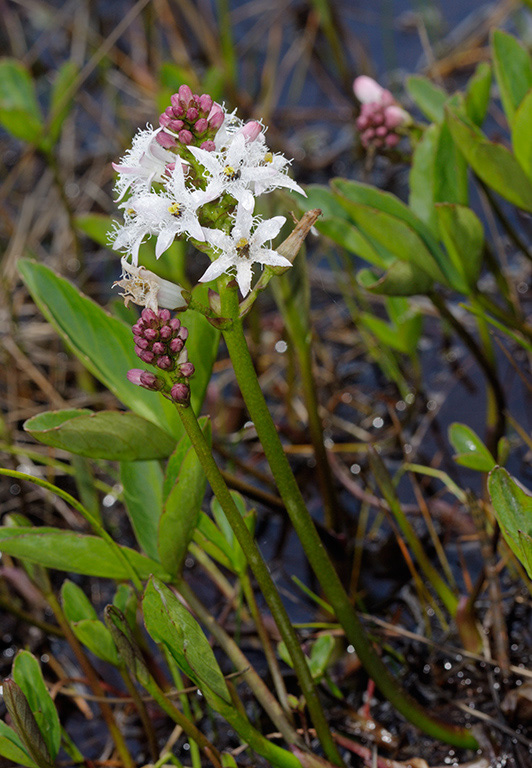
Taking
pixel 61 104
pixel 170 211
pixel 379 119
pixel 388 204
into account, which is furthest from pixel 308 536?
pixel 61 104

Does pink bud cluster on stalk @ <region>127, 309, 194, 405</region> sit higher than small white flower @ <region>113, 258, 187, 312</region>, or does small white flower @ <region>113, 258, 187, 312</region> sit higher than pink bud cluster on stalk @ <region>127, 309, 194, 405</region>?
small white flower @ <region>113, 258, 187, 312</region>

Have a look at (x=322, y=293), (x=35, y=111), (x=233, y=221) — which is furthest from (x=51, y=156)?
(x=233, y=221)

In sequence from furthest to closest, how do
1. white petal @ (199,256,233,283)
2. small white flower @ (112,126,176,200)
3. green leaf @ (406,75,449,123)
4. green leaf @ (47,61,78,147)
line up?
green leaf @ (47,61,78,147), green leaf @ (406,75,449,123), small white flower @ (112,126,176,200), white petal @ (199,256,233,283)

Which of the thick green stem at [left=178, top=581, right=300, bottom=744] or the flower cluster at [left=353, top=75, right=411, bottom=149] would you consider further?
the flower cluster at [left=353, top=75, right=411, bottom=149]

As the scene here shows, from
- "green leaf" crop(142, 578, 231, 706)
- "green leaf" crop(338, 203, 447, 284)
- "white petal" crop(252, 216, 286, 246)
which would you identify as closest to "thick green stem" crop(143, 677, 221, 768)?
"green leaf" crop(142, 578, 231, 706)

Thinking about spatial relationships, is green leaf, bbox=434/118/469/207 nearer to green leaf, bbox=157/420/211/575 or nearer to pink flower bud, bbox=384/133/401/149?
pink flower bud, bbox=384/133/401/149

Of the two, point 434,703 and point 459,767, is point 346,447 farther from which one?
point 459,767

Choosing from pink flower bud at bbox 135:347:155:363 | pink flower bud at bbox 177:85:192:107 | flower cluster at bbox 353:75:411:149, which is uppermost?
flower cluster at bbox 353:75:411:149
